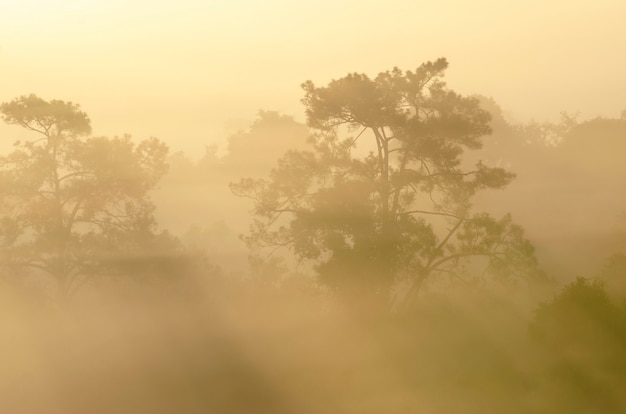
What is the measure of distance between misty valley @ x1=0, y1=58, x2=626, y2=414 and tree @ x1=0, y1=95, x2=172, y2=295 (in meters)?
0.08

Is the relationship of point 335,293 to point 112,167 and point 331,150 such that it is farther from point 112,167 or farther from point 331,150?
point 112,167

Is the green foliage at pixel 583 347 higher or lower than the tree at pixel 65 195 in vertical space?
lower

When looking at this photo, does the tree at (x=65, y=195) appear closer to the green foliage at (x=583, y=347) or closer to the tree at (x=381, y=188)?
the tree at (x=381, y=188)

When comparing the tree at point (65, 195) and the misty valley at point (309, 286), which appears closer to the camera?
the misty valley at point (309, 286)

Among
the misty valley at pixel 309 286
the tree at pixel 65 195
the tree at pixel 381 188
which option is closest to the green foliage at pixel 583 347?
the misty valley at pixel 309 286

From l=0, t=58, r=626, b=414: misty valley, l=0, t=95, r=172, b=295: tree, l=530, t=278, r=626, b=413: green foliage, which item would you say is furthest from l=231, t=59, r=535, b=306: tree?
l=530, t=278, r=626, b=413: green foliage

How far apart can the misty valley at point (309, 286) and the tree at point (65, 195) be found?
80mm

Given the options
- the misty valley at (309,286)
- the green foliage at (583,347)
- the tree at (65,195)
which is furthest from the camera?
the tree at (65,195)

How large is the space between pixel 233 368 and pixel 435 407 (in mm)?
9021

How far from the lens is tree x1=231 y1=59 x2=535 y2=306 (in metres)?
27.2

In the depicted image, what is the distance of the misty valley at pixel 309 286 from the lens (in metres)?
22.7

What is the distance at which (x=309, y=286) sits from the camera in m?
28.9

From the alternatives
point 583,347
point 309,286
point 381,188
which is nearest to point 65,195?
point 309,286

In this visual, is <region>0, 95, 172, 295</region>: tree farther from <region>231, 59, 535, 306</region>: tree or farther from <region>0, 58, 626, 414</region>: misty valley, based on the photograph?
<region>231, 59, 535, 306</region>: tree
